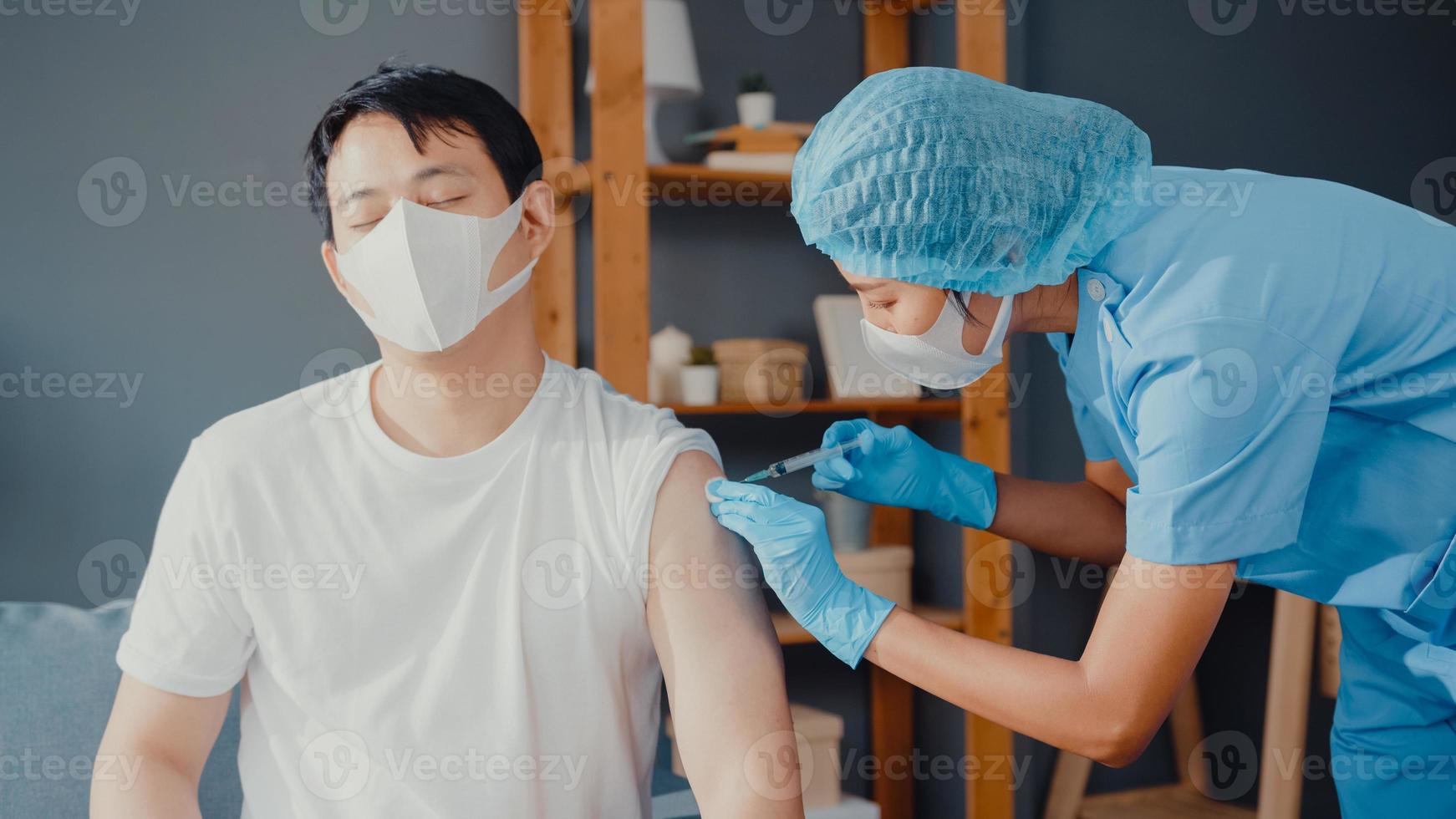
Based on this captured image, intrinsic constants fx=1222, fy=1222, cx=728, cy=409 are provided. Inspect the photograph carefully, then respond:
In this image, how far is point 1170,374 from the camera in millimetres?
1091

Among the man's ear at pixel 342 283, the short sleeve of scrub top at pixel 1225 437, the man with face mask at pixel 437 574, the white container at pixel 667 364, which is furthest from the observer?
the white container at pixel 667 364

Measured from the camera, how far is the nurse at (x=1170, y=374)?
108 cm

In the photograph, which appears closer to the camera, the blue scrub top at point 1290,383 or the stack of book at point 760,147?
the blue scrub top at point 1290,383

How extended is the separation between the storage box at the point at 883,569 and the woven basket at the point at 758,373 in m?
0.37

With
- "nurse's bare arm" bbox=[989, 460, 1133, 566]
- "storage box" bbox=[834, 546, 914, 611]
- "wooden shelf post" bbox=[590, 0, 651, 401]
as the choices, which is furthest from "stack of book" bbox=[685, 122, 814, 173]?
"nurse's bare arm" bbox=[989, 460, 1133, 566]

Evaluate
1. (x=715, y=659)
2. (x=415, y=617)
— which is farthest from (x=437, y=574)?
(x=715, y=659)

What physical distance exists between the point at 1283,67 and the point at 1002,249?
260 centimetres

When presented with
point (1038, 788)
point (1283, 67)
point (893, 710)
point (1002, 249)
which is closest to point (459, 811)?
point (1002, 249)

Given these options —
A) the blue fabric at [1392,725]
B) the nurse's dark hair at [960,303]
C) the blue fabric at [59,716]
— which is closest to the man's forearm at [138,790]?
Answer: the blue fabric at [59,716]

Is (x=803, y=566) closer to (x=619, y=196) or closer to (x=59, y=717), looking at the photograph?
(x=59, y=717)

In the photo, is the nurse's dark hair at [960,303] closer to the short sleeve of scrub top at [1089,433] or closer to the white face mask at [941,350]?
the white face mask at [941,350]

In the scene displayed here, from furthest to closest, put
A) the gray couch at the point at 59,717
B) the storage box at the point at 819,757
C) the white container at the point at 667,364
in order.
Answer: the white container at the point at 667,364, the storage box at the point at 819,757, the gray couch at the point at 59,717

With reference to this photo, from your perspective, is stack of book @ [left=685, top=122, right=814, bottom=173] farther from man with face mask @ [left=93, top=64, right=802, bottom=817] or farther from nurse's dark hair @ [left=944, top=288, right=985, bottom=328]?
nurse's dark hair @ [left=944, top=288, right=985, bottom=328]

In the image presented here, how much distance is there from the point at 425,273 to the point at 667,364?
1200mm
